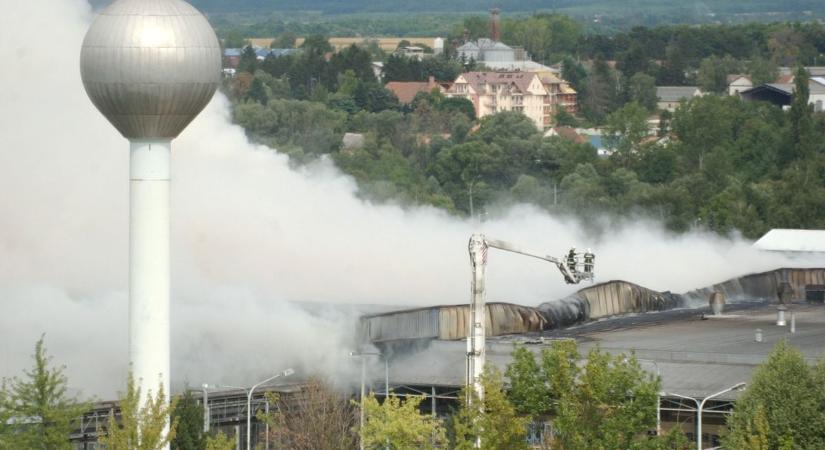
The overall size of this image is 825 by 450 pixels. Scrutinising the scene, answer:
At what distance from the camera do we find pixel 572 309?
9850 centimetres

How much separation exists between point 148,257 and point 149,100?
4517mm

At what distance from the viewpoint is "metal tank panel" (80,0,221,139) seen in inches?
2714

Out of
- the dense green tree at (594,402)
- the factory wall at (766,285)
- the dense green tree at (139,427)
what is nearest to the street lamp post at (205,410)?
the dense green tree at (139,427)

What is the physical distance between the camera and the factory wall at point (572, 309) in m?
86.6

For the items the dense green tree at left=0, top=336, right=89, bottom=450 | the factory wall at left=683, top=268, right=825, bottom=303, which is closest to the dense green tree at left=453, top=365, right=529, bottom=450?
the dense green tree at left=0, top=336, right=89, bottom=450

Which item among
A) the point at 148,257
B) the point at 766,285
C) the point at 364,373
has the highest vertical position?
the point at 766,285

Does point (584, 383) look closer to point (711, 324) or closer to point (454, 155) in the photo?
point (711, 324)

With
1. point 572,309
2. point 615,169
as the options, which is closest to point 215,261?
point 572,309

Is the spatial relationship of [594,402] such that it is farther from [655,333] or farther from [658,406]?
[655,333]

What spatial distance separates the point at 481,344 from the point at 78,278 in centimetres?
2946

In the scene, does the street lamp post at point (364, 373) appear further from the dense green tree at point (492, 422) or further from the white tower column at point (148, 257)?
the dense green tree at point (492, 422)

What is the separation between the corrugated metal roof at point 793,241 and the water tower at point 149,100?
5473 cm

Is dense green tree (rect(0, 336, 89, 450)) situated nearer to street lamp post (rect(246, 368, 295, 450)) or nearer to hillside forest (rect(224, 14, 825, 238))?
street lamp post (rect(246, 368, 295, 450))

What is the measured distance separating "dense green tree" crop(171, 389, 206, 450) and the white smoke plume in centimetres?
937
